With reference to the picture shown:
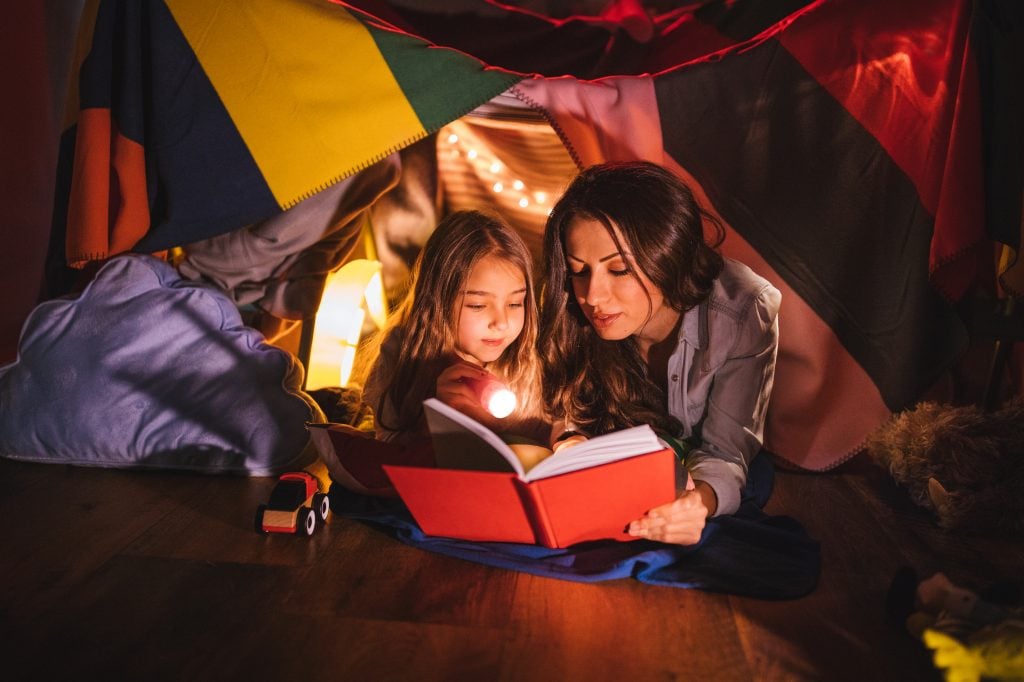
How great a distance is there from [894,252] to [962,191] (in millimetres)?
165

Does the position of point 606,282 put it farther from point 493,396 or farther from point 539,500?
point 539,500

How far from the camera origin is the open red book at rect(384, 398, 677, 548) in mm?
1092

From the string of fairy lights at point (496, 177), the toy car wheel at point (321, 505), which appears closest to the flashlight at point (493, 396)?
the toy car wheel at point (321, 505)

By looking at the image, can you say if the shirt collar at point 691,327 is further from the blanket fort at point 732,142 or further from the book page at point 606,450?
the book page at point 606,450

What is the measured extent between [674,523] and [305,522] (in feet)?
1.97

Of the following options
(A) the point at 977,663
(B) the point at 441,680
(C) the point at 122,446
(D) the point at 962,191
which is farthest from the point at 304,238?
(A) the point at 977,663

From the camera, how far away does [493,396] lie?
55.9 inches

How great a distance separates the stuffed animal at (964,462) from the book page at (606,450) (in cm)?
71

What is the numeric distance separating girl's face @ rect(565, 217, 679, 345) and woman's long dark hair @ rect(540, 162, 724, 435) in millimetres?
16

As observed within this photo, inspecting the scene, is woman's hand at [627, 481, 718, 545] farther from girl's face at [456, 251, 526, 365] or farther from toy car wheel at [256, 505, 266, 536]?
toy car wheel at [256, 505, 266, 536]

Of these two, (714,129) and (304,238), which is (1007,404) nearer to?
(714,129)

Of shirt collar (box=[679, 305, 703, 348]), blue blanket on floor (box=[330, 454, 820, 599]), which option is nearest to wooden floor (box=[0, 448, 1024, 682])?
blue blanket on floor (box=[330, 454, 820, 599])

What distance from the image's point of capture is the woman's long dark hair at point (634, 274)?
142cm

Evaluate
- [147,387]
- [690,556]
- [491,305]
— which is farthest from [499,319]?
[147,387]
